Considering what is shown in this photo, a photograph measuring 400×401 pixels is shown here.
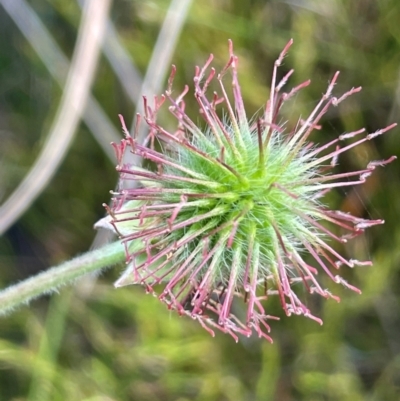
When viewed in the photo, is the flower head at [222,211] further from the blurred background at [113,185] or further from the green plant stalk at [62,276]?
the blurred background at [113,185]

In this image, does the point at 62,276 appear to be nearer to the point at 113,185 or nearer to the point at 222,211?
the point at 222,211

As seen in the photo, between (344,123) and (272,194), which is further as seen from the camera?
(344,123)

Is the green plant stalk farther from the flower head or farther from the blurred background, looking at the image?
the blurred background

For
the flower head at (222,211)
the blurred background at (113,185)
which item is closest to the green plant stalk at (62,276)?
the flower head at (222,211)

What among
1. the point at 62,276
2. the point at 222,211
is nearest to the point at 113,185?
the point at 62,276

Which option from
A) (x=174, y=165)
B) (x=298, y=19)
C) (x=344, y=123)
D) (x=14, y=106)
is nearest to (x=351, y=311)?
(x=344, y=123)

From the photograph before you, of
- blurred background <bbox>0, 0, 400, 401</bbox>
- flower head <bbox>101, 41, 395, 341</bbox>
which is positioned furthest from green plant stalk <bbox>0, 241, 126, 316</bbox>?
blurred background <bbox>0, 0, 400, 401</bbox>

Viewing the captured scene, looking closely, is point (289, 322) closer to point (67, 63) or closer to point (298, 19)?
point (298, 19)
